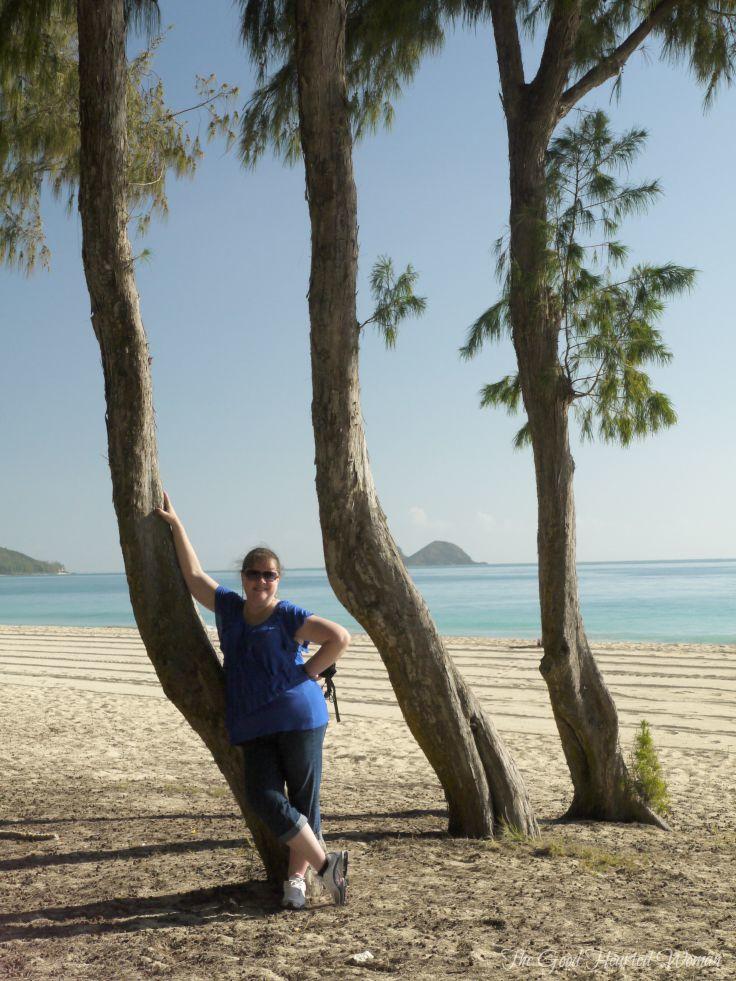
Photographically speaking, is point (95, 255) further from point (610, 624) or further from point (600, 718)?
point (610, 624)

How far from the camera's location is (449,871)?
401cm

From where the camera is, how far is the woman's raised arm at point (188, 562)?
3837 mm

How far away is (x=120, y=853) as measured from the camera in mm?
4316

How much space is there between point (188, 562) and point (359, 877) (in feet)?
4.99

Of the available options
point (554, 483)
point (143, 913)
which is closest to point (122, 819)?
point (143, 913)

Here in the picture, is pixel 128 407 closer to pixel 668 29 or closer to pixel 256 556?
pixel 256 556

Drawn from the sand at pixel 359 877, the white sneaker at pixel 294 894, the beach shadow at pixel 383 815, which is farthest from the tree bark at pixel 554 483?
the white sneaker at pixel 294 894

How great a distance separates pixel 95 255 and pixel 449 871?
307 centimetres

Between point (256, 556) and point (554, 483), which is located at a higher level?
point (554, 483)

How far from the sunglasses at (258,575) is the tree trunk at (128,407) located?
14.7 inches

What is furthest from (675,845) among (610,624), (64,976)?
(610,624)

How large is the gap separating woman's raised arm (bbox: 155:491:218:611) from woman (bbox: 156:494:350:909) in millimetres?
229

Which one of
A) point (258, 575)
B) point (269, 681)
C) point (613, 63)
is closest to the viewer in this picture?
point (269, 681)

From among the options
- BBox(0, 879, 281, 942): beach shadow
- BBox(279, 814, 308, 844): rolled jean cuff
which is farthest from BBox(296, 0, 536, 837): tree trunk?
BBox(0, 879, 281, 942): beach shadow
